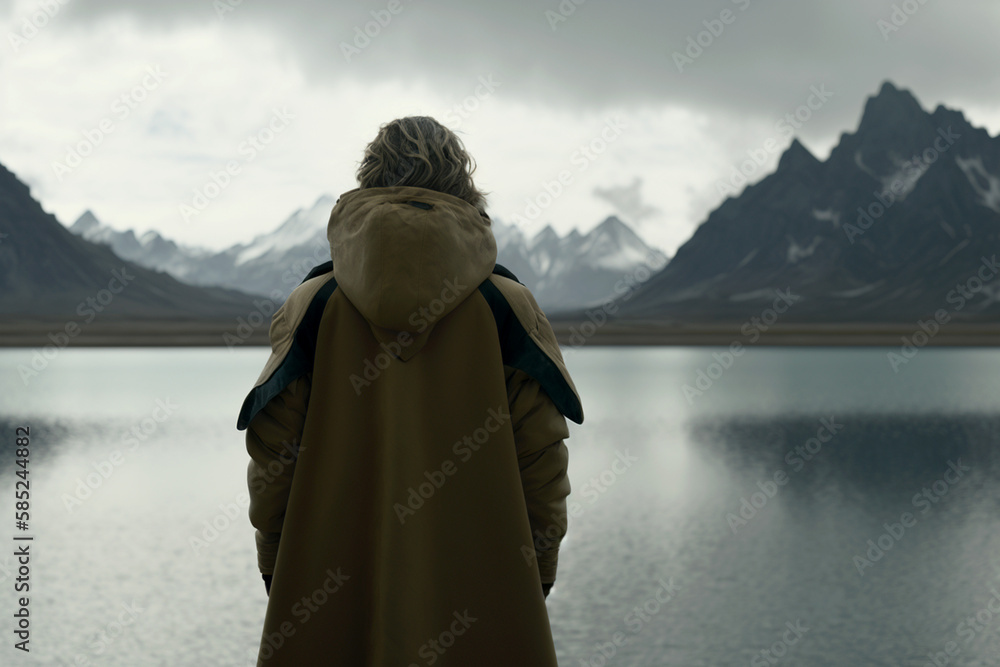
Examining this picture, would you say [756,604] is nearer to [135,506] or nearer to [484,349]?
[484,349]

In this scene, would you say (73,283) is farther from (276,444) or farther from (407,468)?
(407,468)

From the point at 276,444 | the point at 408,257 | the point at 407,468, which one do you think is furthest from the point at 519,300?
the point at 276,444

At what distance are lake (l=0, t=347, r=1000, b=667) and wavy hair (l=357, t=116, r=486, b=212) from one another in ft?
14.7

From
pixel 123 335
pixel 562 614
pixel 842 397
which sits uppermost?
pixel 123 335

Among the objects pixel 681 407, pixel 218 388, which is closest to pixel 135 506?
pixel 681 407

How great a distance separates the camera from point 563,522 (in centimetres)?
227

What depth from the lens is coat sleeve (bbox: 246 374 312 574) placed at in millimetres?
2150

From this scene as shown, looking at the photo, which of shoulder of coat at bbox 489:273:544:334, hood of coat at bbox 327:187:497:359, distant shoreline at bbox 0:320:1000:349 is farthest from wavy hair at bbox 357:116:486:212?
distant shoreline at bbox 0:320:1000:349

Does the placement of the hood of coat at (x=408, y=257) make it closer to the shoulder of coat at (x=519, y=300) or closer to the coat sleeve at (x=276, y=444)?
the shoulder of coat at (x=519, y=300)

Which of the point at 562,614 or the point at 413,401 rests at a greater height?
the point at 413,401

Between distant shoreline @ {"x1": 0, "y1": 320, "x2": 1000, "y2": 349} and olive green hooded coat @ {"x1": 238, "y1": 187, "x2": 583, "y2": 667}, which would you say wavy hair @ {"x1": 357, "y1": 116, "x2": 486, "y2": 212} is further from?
distant shoreline @ {"x1": 0, "y1": 320, "x2": 1000, "y2": 349}

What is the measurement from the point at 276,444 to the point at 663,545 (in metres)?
7.36

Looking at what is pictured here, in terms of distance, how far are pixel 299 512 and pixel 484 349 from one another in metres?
0.59

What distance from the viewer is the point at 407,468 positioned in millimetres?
2115
